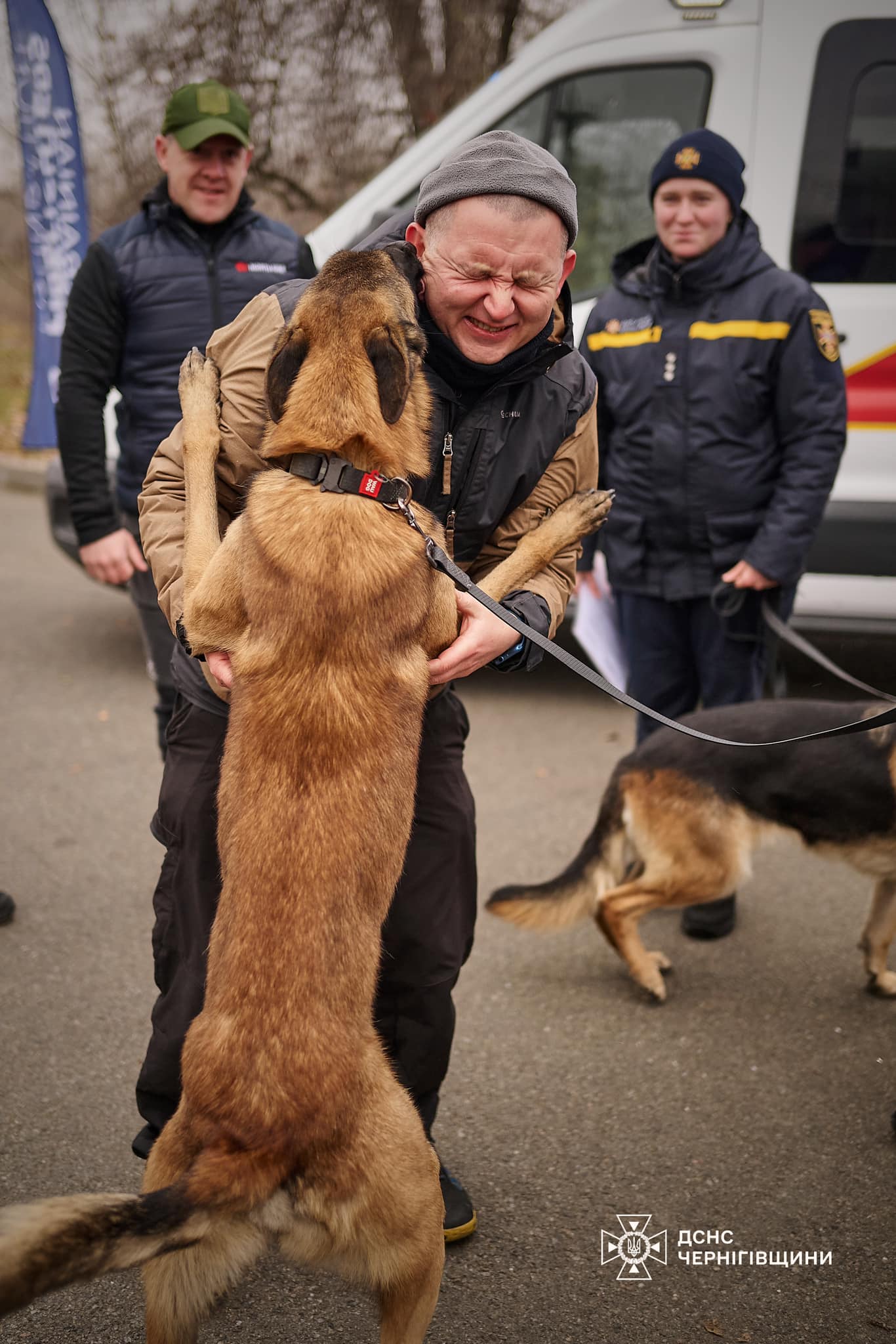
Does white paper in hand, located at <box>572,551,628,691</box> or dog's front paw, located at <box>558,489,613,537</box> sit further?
white paper in hand, located at <box>572,551,628,691</box>

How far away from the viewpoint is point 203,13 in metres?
10.5

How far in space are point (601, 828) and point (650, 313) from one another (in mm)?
1790

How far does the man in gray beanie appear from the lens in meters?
2.08

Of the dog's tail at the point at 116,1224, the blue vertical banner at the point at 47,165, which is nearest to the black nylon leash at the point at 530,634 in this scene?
the dog's tail at the point at 116,1224

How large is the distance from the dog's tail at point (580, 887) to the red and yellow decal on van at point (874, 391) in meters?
2.53

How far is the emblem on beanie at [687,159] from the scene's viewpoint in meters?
3.72

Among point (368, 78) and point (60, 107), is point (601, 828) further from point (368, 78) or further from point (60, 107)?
point (368, 78)

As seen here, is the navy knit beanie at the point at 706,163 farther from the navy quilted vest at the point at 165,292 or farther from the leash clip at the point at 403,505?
the leash clip at the point at 403,505

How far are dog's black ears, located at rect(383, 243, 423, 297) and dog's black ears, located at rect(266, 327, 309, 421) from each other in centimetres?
24

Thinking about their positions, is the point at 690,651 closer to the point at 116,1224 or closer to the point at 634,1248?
the point at 634,1248

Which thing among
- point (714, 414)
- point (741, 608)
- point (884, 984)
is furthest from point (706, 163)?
point (884, 984)

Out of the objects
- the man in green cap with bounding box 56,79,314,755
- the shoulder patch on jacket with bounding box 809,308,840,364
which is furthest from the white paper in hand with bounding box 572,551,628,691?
the man in green cap with bounding box 56,79,314,755

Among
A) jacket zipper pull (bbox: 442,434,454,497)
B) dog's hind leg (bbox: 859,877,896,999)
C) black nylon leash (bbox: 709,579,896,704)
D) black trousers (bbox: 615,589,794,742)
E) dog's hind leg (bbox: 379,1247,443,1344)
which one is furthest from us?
black trousers (bbox: 615,589,794,742)

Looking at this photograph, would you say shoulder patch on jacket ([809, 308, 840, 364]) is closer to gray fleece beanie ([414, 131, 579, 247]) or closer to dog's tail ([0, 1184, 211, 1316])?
gray fleece beanie ([414, 131, 579, 247])
